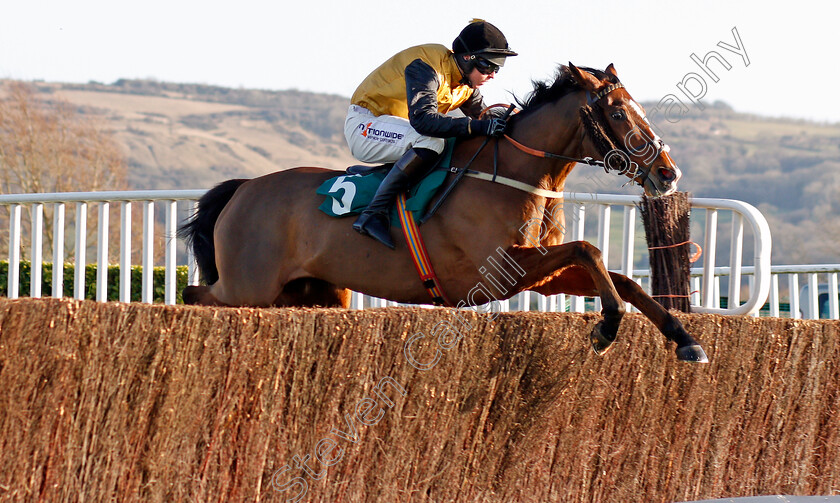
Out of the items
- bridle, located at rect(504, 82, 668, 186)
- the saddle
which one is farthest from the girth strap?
bridle, located at rect(504, 82, 668, 186)

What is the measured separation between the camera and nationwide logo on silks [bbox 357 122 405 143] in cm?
456

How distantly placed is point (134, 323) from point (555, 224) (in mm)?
2243

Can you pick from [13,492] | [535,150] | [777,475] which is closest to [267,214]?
[535,150]

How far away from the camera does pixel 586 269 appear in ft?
12.8

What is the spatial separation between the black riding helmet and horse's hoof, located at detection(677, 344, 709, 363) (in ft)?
5.83

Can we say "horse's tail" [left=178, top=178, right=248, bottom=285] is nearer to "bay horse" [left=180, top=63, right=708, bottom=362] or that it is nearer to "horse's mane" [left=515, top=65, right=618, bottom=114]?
"bay horse" [left=180, top=63, right=708, bottom=362]

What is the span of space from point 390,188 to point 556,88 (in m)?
1.00

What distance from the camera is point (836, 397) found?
4387 millimetres

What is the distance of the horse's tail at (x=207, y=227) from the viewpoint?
5.41 meters

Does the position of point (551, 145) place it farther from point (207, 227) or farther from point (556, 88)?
point (207, 227)

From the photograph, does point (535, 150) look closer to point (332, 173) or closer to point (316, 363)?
point (332, 173)

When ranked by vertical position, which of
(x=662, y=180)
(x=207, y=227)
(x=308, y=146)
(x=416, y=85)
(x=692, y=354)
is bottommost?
(x=692, y=354)

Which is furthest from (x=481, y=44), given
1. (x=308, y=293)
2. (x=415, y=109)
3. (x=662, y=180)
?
(x=308, y=293)

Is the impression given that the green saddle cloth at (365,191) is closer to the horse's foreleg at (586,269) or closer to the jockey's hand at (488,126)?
the jockey's hand at (488,126)
